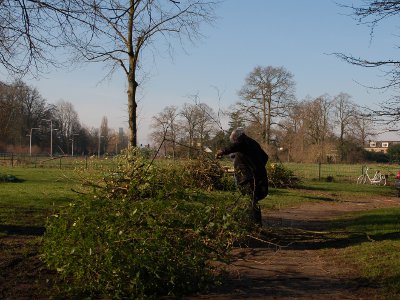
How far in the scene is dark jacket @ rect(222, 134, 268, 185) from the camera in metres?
8.67

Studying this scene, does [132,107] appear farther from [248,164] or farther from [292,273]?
[292,273]

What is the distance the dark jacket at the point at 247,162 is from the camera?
341 inches

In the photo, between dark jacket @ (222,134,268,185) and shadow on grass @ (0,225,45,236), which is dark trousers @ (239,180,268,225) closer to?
dark jacket @ (222,134,268,185)

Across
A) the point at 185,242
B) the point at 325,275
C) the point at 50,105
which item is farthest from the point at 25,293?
the point at 50,105

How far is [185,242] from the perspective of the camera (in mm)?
5398

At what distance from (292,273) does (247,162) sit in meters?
2.87

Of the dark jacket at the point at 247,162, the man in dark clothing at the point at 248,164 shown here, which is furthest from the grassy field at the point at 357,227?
the dark jacket at the point at 247,162

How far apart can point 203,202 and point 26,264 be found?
Result: 2.48m

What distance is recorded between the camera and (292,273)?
6254 millimetres

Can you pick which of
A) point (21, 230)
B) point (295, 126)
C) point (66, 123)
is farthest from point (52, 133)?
point (21, 230)

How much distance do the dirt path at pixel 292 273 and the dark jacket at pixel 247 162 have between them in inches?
39.1

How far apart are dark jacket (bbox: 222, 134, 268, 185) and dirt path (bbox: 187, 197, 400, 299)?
3.26ft

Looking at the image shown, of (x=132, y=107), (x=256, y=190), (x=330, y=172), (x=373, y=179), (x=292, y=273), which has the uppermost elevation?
(x=132, y=107)

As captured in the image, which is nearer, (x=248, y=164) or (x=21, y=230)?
(x=21, y=230)
